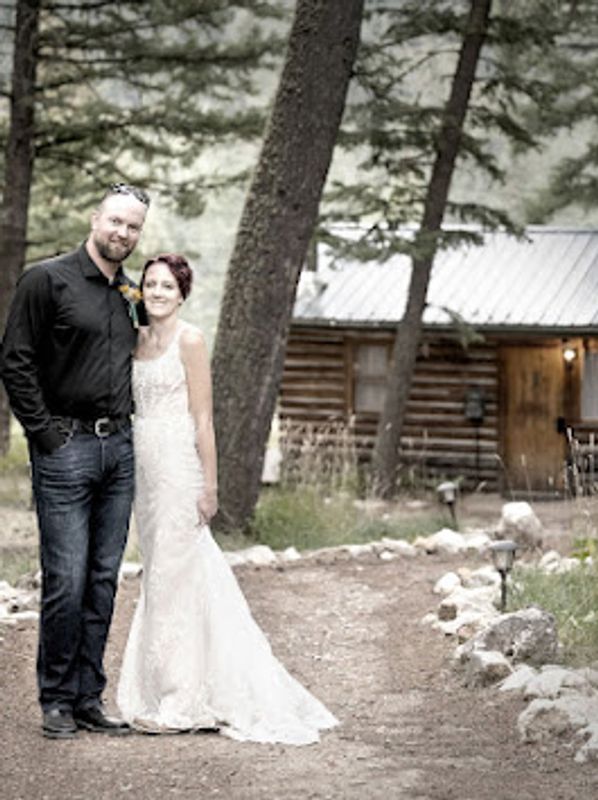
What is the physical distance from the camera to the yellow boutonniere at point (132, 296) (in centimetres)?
671

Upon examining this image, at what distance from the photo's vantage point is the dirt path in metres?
5.87

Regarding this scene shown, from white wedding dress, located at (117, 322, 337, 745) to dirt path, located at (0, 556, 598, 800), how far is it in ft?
0.64

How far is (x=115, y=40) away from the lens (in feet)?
65.9

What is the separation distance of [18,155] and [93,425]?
1382 centimetres

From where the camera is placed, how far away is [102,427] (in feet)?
21.7

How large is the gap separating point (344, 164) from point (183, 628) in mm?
73030

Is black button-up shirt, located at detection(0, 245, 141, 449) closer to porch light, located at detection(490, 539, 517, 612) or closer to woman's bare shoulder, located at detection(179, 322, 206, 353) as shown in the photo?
woman's bare shoulder, located at detection(179, 322, 206, 353)

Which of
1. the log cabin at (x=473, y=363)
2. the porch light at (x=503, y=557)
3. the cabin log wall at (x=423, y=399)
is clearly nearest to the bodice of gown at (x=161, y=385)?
the porch light at (x=503, y=557)

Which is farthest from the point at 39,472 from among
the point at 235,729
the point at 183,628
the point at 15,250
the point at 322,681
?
the point at 15,250

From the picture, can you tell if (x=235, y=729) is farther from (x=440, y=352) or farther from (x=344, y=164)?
(x=344, y=164)

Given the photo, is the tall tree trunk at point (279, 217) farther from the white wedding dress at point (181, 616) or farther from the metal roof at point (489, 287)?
the metal roof at point (489, 287)

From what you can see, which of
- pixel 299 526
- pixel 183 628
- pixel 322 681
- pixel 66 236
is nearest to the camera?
pixel 183 628

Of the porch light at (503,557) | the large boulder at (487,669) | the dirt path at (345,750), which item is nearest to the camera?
the dirt path at (345,750)

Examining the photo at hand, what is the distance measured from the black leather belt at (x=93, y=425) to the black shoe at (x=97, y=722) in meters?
1.26
